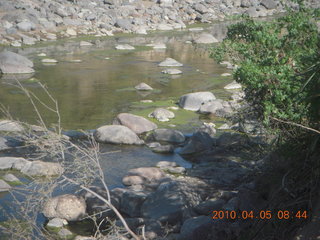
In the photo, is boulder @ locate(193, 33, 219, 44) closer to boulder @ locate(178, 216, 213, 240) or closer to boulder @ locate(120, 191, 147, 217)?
boulder @ locate(120, 191, 147, 217)

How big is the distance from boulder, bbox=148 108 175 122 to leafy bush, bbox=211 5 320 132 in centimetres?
506

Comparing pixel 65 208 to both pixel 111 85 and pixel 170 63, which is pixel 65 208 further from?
pixel 170 63

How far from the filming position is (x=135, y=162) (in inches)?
354

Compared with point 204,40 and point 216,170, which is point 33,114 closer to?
point 216,170

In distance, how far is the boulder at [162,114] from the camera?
38.0 ft

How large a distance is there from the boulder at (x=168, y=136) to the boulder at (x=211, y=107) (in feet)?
6.37

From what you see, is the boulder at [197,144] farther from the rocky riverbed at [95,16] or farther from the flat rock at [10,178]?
the rocky riverbed at [95,16]

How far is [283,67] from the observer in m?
5.29

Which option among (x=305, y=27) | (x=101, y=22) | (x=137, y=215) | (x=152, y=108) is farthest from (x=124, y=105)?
(x=101, y=22)

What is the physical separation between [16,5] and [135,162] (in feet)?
65.6

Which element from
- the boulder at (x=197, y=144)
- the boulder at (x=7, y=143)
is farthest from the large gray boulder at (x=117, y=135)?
the boulder at (x=7, y=143)

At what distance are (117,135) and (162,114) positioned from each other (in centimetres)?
199

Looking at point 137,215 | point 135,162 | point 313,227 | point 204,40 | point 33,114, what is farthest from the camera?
point 204,40
